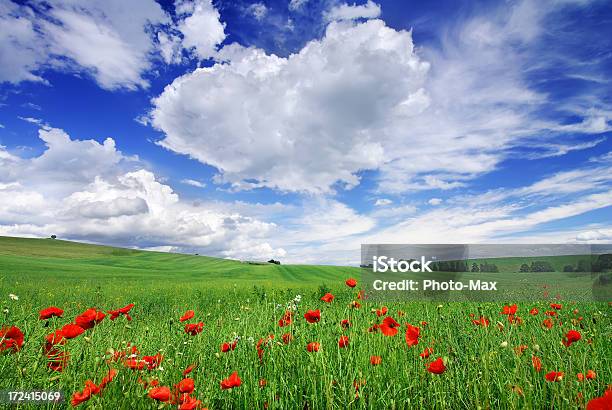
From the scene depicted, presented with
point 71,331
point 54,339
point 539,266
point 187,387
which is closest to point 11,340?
point 54,339

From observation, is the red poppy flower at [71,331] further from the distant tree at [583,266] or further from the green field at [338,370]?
the distant tree at [583,266]

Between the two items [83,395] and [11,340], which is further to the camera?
[11,340]

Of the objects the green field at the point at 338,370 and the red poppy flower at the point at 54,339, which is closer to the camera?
the green field at the point at 338,370

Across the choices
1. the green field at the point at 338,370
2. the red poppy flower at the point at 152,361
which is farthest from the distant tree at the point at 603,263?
the red poppy flower at the point at 152,361

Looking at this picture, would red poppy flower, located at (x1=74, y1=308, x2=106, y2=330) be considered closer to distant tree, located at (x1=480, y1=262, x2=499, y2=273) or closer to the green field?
the green field

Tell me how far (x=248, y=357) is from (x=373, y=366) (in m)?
1.16

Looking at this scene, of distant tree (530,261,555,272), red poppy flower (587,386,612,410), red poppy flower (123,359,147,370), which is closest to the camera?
red poppy flower (587,386,612,410)

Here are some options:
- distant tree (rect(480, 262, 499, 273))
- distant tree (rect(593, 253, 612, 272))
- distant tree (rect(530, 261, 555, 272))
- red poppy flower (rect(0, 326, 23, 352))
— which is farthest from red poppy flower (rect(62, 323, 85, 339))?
distant tree (rect(593, 253, 612, 272))

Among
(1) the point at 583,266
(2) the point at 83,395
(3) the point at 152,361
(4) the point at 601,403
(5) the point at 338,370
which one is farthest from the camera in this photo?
(1) the point at 583,266

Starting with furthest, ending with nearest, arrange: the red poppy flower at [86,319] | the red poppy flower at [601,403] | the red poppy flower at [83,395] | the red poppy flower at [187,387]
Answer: the red poppy flower at [86,319], the red poppy flower at [83,395], the red poppy flower at [187,387], the red poppy flower at [601,403]

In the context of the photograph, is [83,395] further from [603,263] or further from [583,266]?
[603,263]

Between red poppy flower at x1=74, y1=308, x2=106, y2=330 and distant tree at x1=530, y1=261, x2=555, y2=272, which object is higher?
distant tree at x1=530, y1=261, x2=555, y2=272

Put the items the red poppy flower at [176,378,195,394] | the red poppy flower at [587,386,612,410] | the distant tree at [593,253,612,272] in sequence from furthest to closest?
the distant tree at [593,253,612,272] < the red poppy flower at [176,378,195,394] < the red poppy flower at [587,386,612,410]

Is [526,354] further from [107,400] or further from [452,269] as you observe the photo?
[452,269]
